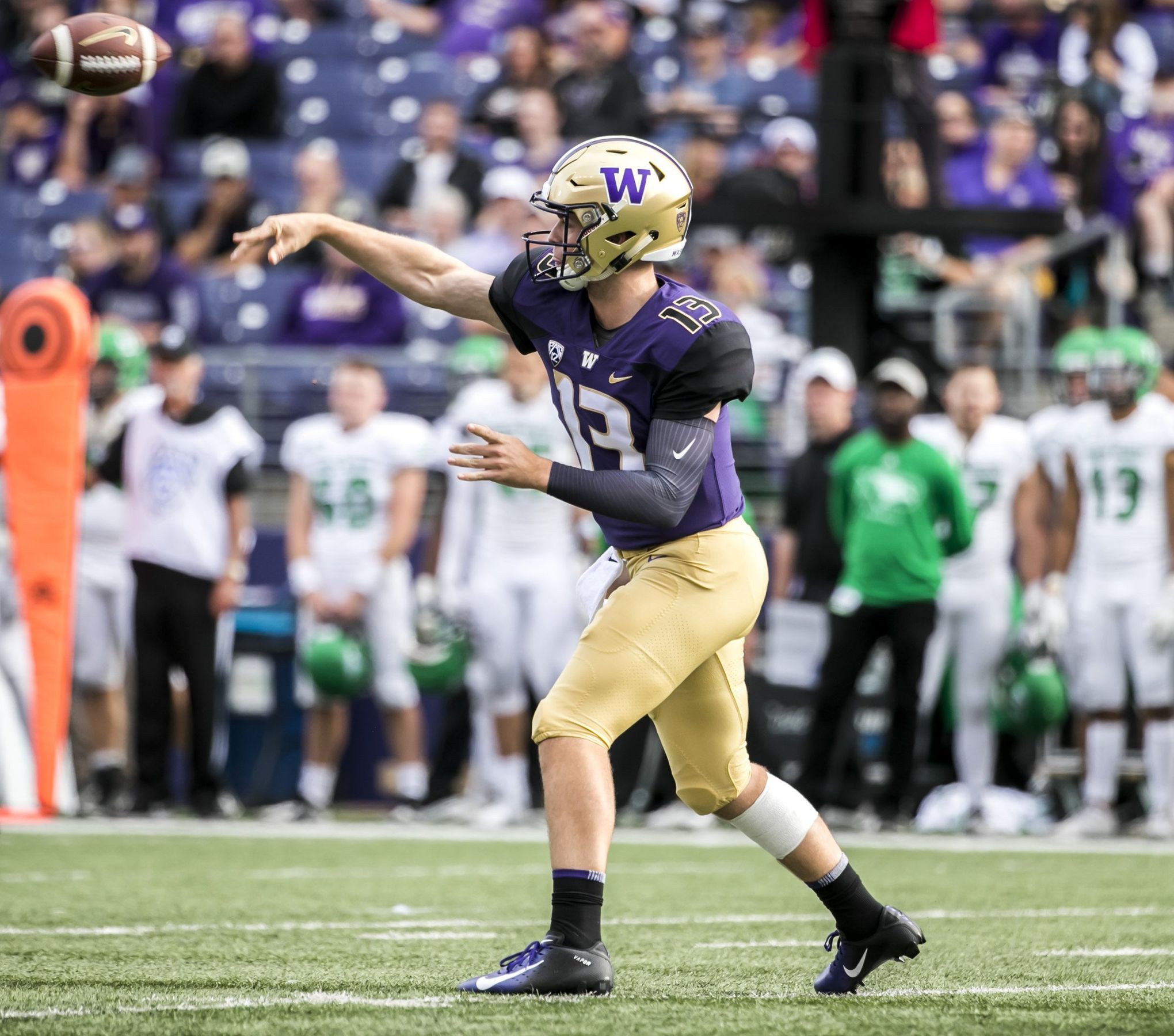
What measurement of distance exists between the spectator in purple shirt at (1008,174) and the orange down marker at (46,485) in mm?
5440

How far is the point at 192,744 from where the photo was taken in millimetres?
9055

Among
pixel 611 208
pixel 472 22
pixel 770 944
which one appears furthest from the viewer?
pixel 472 22

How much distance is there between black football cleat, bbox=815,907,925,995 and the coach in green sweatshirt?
15.2 feet

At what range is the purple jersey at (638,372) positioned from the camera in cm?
393

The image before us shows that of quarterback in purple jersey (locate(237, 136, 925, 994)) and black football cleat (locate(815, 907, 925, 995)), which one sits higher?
quarterback in purple jersey (locate(237, 136, 925, 994))

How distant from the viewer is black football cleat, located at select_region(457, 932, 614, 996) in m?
3.71

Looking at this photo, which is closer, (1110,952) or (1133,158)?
(1110,952)

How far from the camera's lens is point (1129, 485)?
8.80 meters

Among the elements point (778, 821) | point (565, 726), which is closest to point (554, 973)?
point (565, 726)

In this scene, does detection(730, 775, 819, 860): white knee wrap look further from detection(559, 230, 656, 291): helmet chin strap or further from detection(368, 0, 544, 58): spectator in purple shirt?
detection(368, 0, 544, 58): spectator in purple shirt

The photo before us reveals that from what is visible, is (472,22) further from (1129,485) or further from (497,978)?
(497,978)

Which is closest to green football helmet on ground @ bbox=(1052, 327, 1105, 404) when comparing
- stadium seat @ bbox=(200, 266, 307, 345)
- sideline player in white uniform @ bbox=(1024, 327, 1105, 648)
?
sideline player in white uniform @ bbox=(1024, 327, 1105, 648)

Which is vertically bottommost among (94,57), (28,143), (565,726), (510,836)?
(510,836)

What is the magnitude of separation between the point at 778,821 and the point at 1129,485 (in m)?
5.23
